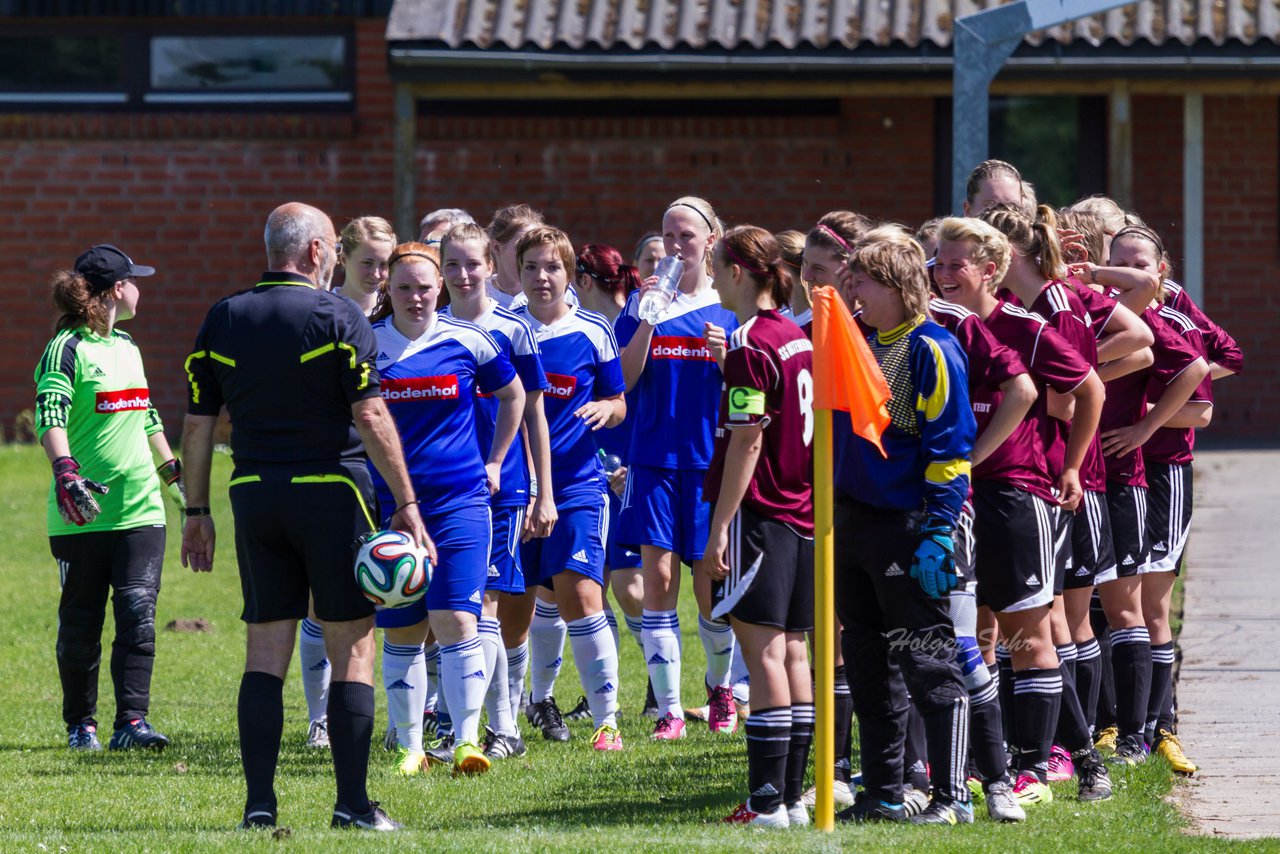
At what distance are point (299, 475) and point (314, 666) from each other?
2145mm

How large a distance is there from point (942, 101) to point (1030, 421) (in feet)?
37.5

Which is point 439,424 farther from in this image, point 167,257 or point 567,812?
point 167,257

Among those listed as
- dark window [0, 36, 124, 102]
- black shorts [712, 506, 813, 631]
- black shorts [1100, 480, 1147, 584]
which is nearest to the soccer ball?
black shorts [712, 506, 813, 631]

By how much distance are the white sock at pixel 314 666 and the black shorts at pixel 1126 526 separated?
10.7ft

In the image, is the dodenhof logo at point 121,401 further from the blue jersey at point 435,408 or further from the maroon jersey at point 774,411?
the maroon jersey at point 774,411

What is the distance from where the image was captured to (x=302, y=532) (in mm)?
5605

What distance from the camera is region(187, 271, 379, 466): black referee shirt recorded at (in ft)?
18.4

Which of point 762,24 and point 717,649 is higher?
point 762,24

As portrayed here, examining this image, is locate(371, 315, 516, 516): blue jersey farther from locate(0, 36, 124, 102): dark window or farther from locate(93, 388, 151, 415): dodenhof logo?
locate(0, 36, 124, 102): dark window

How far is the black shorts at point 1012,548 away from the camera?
590cm

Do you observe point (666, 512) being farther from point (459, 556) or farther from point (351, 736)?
point (351, 736)

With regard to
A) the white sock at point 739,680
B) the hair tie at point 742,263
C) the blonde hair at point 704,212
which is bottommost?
the white sock at point 739,680

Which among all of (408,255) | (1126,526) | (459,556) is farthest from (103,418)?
(1126,526)

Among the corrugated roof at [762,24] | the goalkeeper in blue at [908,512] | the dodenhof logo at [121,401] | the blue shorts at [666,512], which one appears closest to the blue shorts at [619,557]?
the blue shorts at [666,512]
